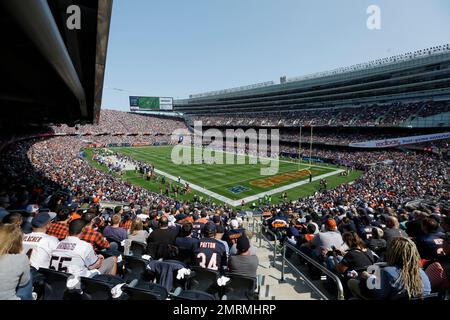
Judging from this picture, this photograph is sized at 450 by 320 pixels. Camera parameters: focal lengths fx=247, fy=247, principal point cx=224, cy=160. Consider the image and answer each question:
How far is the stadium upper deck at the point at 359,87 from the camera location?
44.3 meters

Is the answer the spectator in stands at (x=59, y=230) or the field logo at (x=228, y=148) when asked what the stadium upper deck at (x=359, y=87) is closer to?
the field logo at (x=228, y=148)

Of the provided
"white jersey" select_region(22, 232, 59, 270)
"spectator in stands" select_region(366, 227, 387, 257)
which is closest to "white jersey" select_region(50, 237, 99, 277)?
"white jersey" select_region(22, 232, 59, 270)

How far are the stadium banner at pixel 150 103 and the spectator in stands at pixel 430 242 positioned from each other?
109 metres

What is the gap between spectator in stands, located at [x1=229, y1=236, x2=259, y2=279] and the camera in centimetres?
418

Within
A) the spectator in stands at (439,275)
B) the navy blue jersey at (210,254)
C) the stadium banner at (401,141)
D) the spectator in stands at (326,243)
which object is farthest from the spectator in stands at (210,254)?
the stadium banner at (401,141)

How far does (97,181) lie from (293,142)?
165ft

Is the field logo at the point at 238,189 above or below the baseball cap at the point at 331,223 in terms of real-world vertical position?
below

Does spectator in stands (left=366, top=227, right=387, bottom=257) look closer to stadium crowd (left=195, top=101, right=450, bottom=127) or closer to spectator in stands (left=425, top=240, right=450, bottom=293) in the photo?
spectator in stands (left=425, top=240, right=450, bottom=293)

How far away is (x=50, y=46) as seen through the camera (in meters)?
4.38

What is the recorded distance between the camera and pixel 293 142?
6431cm

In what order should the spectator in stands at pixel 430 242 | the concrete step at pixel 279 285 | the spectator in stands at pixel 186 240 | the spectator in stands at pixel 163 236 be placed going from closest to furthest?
the spectator in stands at pixel 430 242 → the concrete step at pixel 279 285 → the spectator in stands at pixel 186 240 → the spectator in stands at pixel 163 236

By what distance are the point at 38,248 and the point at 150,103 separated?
108415 millimetres

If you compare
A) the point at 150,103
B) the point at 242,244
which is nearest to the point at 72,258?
the point at 242,244

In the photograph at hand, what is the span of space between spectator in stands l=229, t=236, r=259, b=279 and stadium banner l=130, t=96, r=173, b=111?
10781 cm
